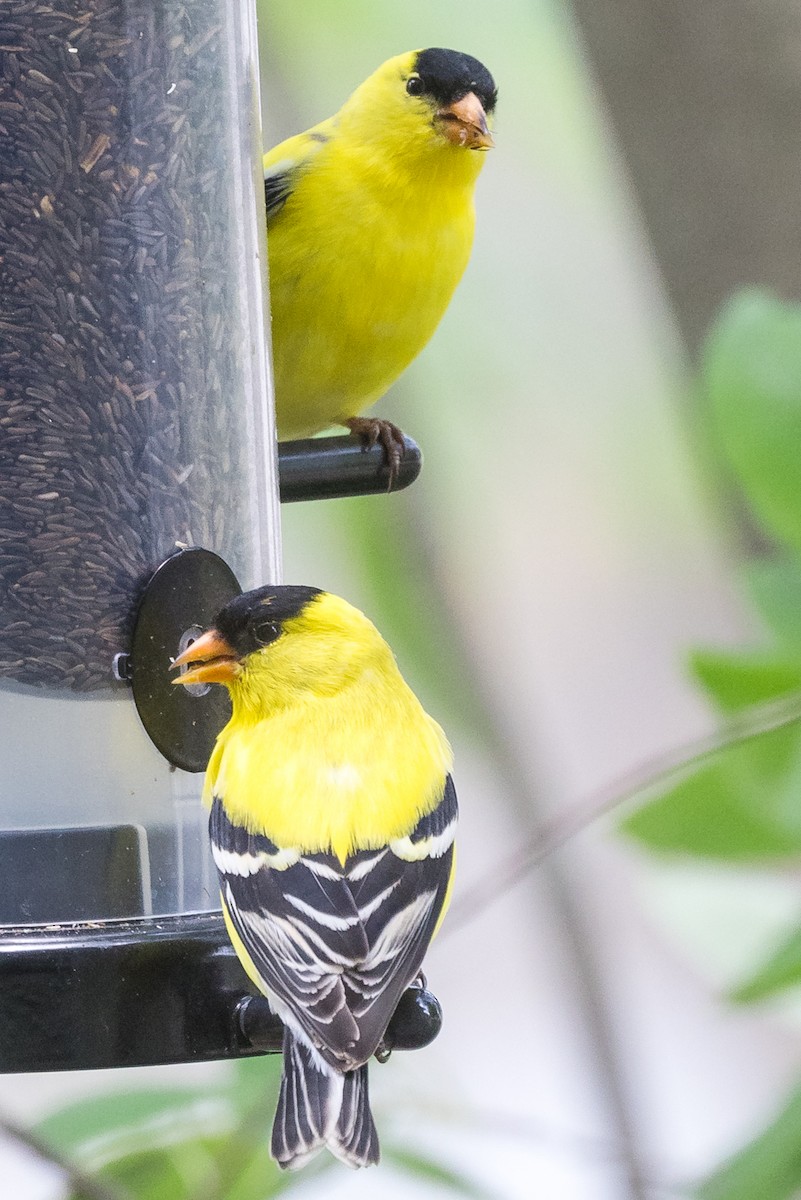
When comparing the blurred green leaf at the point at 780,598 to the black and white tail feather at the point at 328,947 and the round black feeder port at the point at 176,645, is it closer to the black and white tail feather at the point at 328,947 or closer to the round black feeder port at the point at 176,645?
the black and white tail feather at the point at 328,947

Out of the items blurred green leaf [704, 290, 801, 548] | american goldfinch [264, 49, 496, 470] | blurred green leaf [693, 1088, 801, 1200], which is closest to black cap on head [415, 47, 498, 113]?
american goldfinch [264, 49, 496, 470]

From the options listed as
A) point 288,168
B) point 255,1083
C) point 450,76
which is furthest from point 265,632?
point 450,76

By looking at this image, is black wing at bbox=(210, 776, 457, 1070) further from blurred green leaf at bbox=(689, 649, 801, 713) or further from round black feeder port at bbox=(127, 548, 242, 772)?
blurred green leaf at bbox=(689, 649, 801, 713)

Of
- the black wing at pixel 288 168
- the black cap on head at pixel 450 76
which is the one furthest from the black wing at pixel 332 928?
the black cap on head at pixel 450 76

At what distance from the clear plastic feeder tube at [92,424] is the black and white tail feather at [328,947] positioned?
20cm

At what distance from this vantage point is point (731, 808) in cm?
169

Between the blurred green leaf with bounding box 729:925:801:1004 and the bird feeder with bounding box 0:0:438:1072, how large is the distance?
34 centimetres

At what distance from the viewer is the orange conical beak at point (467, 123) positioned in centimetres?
270

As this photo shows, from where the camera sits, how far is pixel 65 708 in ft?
6.16

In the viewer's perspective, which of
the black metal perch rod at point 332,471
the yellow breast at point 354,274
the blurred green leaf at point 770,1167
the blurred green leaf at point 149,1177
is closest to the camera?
the blurred green leaf at point 770,1167

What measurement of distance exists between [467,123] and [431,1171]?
174cm

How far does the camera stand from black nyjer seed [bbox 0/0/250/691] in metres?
1.90

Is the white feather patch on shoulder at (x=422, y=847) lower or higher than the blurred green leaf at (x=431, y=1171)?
higher

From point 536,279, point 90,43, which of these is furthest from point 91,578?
point 536,279
